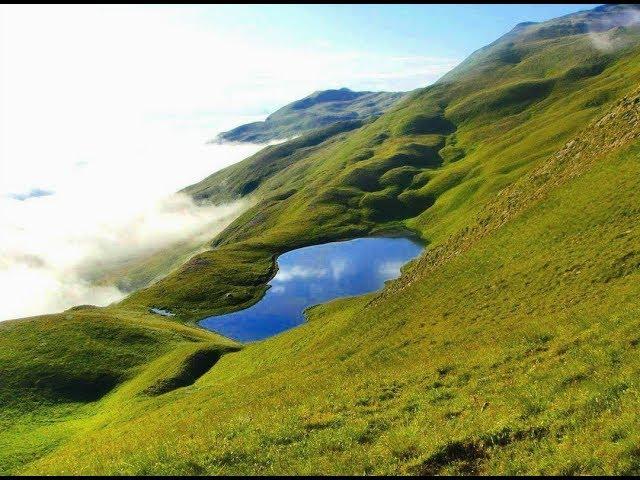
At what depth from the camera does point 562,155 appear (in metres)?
59.6

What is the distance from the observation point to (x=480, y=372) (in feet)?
84.7

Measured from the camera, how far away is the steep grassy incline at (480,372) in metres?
17.7

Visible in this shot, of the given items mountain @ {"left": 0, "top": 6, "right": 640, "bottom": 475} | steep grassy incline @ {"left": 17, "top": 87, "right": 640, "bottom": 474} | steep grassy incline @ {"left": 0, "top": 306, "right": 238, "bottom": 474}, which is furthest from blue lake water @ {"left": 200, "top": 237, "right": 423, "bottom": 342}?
steep grassy incline @ {"left": 17, "top": 87, "right": 640, "bottom": 474}

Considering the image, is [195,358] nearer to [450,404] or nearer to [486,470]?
[450,404]

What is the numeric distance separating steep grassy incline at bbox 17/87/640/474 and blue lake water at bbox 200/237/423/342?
65884 mm

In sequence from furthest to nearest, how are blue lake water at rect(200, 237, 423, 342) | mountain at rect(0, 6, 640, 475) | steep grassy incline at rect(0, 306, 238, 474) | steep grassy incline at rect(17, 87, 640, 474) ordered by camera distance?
blue lake water at rect(200, 237, 423, 342)
steep grassy incline at rect(0, 306, 238, 474)
mountain at rect(0, 6, 640, 475)
steep grassy incline at rect(17, 87, 640, 474)

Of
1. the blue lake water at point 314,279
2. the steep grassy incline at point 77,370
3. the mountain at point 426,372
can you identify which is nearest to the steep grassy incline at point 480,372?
the mountain at point 426,372

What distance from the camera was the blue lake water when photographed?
12319 centimetres

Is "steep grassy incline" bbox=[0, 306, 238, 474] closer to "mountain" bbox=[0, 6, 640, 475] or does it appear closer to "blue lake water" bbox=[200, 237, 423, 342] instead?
"mountain" bbox=[0, 6, 640, 475]

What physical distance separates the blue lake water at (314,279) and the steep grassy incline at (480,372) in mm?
65884

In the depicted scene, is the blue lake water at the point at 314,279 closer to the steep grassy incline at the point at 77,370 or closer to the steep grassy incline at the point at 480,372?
the steep grassy incline at the point at 77,370

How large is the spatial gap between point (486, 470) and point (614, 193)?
36150 millimetres

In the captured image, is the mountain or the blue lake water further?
the blue lake water

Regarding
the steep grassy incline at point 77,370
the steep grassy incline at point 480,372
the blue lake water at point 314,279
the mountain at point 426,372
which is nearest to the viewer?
the steep grassy incline at point 480,372
